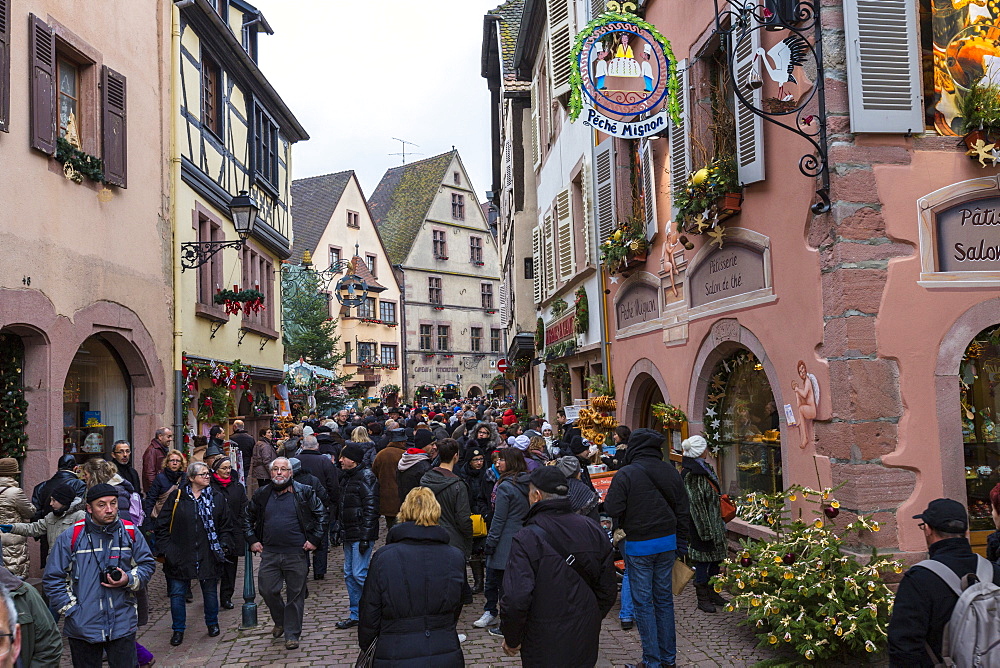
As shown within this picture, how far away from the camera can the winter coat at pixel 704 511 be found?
755 centimetres

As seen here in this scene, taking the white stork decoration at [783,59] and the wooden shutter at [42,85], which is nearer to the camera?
the white stork decoration at [783,59]

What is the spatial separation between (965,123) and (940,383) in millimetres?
2022

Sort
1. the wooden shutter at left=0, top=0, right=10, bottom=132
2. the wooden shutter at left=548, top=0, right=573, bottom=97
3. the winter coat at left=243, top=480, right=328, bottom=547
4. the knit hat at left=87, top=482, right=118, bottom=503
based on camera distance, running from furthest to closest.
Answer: the wooden shutter at left=548, top=0, right=573, bottom=97
the wooden shutter at left=0, top=0, right=10, bottom=132
the winter coat at left=243, top=480, right=328, bottom=547
the knit hat at left=87, top=482, right=118, bottom=503

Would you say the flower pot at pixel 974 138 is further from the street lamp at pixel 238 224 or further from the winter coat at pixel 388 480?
the street lamp at pixel 238 224

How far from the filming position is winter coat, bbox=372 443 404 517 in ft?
30.5

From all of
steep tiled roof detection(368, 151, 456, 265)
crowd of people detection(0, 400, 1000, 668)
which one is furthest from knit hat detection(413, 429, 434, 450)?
steep tiled roof detection(368, 151, 456, 265)

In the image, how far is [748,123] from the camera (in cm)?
784

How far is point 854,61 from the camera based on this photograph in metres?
6.66

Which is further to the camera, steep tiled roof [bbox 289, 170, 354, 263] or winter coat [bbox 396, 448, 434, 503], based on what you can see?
steep tiled roof [bbox 289, 170, 354, 263]

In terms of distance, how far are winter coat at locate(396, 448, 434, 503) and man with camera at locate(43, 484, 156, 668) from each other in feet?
11.1

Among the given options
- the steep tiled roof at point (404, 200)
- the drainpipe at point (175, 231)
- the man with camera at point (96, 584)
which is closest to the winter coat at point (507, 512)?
the man with camera at point (96, 584)

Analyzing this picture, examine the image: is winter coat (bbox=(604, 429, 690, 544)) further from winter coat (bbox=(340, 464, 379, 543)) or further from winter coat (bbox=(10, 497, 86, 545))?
winter coat (bbox=(10, 497, 86, 545))

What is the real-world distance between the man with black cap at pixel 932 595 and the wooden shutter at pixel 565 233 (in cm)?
1177

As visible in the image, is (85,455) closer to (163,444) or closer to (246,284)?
(163,444)
